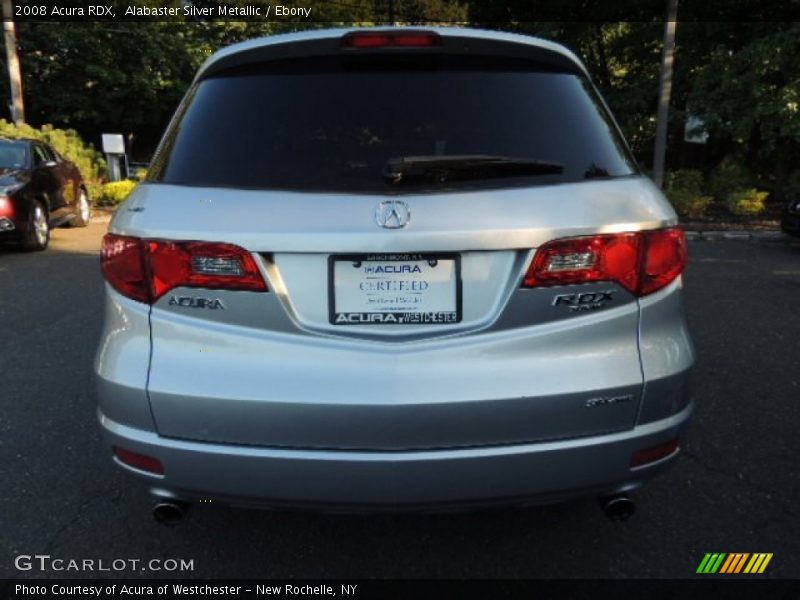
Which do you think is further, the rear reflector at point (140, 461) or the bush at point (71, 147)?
the bush at point (71, 147)

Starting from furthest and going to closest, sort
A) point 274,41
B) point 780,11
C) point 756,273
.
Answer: point 780,11 < point 756,273 < point 274,41

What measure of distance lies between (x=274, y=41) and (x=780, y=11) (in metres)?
15.1

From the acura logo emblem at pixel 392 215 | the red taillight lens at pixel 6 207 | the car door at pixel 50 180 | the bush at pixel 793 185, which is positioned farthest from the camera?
the bush at pixel 793 185

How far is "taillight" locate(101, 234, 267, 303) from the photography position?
1924mm

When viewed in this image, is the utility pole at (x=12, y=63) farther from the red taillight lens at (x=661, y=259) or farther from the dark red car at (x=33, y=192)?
the red taillight lens at (x=661, y=259)

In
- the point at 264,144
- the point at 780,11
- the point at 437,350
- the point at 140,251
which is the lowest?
the point at 437,350

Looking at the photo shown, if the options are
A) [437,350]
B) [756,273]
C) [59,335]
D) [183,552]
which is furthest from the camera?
[756,273]

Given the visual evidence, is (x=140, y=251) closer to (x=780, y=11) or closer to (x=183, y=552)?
(x=183, y=552)

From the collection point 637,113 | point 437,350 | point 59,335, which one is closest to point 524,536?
point 437,350

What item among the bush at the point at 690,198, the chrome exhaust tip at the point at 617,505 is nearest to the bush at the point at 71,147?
the bush at the point at 690,198

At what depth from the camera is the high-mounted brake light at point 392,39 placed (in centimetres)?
219

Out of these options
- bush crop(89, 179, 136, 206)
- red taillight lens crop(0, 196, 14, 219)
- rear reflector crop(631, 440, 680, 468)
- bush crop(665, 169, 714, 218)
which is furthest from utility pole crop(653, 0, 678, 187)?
rear reflector crop(631, 440, 680, 468)

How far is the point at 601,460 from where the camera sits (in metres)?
1.99

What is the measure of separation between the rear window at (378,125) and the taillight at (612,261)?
0.22 m
